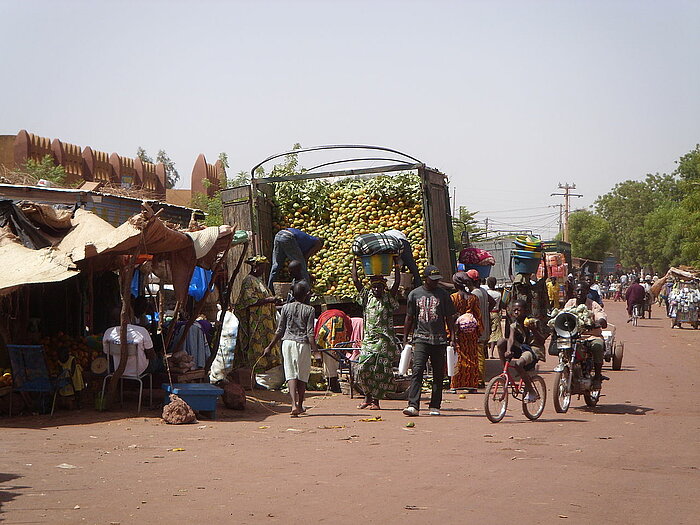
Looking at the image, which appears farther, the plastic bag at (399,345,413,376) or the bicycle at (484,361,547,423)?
the plastic bag at (399,345,413,376)

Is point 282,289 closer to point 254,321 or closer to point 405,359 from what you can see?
point 254,321

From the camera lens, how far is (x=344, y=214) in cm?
1552

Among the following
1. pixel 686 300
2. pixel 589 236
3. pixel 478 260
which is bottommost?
pixel 686 300

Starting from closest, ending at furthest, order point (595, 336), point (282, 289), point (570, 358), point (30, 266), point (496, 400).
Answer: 1. point (30, 266)
2. point (496, 400)
3. point (570, 358)
4. point (595, 336)
5. point (282, 289)

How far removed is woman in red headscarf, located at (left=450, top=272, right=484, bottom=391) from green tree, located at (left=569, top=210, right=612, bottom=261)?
7033cm

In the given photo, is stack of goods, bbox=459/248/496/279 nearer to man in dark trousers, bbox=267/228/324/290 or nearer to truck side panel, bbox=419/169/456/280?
truck side panel, bbox=419/169/456/280

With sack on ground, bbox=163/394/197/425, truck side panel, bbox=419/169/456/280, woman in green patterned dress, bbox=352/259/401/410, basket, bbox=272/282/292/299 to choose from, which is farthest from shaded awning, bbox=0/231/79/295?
truck side panel, bbox=419/169/456/280

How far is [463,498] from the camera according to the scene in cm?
→ 625

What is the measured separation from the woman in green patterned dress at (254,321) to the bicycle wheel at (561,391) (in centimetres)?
433

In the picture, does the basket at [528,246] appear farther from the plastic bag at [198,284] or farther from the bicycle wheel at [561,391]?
the bicycle wheel at [561,391]

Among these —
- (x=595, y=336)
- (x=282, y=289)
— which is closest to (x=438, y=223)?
(x=282, y=289)

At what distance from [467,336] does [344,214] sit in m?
3.42

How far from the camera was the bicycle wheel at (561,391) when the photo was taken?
1067 cm

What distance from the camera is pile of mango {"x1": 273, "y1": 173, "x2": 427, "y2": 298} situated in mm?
15086
